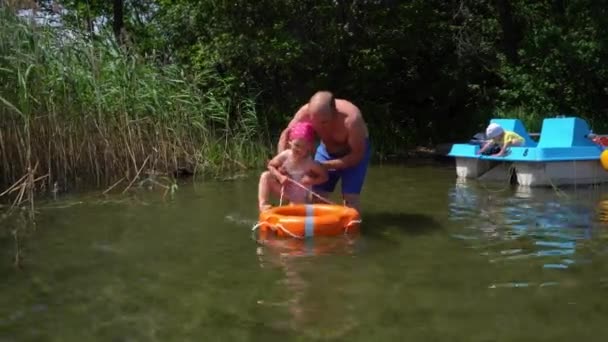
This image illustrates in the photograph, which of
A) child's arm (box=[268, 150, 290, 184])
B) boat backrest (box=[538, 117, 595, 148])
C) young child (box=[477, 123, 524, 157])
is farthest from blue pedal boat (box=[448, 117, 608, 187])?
child's arm (box=[268, 150, 290, 184])

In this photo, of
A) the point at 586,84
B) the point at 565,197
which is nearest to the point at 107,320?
the point at 565,197

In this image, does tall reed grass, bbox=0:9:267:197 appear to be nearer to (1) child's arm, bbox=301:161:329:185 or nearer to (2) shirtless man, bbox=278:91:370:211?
(1) child's arm, bbox=301:161:329:185

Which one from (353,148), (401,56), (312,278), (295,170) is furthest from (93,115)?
(401,56)

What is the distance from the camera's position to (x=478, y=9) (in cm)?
1733

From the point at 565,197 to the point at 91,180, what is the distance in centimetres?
537

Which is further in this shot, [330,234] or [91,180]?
[91,180]

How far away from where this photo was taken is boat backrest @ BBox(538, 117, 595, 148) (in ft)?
31.7

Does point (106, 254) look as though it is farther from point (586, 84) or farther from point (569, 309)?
point (586, 84)

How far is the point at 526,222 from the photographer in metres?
6.72

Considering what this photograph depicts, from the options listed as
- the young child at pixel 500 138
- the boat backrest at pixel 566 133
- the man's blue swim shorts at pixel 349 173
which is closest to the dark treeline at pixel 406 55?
the boat backrest at pixel 566 133

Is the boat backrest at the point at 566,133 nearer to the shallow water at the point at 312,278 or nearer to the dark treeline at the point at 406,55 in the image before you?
the shallow water at the point at 312,278

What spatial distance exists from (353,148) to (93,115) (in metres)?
4.00

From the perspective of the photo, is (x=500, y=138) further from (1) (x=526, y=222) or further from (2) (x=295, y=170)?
(2) (x=295, y=170)

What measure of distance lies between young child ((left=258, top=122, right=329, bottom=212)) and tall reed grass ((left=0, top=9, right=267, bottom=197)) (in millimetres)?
2297
